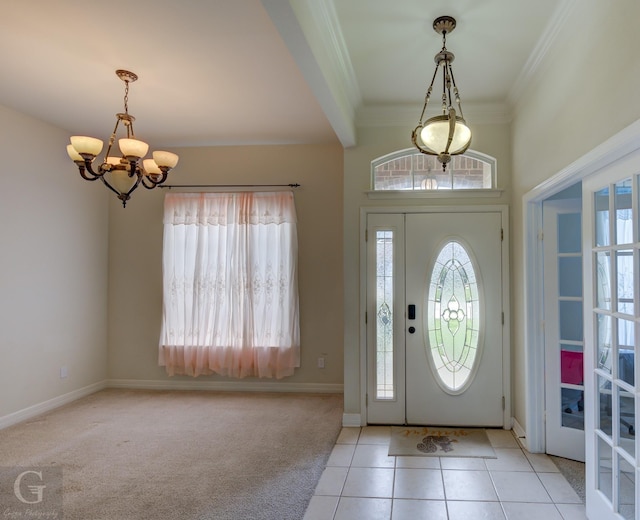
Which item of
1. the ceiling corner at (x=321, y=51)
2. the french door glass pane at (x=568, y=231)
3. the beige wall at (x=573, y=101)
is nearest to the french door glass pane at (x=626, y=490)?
the beige wall at (x=573, y=101)

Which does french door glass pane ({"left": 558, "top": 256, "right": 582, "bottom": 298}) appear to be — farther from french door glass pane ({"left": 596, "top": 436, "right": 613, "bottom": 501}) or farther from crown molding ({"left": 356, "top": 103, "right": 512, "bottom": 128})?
crown molding ({"left": 356, "top": 103, "right": 512, "bottom": 128})

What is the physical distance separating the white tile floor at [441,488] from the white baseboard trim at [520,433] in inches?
2.6

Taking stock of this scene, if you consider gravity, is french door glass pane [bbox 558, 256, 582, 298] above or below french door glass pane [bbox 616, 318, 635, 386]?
above

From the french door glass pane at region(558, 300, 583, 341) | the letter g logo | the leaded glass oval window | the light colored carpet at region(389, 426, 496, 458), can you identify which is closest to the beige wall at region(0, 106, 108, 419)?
the letter g logo

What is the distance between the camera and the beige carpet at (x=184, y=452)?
8.88 feet

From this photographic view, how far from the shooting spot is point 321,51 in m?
2.62

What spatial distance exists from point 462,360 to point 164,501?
268 centimetres

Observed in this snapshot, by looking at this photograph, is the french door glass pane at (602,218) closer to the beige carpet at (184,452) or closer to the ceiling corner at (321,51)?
the ceiling corner at (321,51)

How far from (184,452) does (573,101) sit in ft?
12.1

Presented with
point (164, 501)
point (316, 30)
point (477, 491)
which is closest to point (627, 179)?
point (316, 30)

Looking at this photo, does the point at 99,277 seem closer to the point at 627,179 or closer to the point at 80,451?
the point at 80,451

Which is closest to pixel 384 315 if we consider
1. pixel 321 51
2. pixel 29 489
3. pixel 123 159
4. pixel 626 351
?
pixel 626 351

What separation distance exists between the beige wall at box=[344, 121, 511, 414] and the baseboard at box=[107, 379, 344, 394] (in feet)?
3.47

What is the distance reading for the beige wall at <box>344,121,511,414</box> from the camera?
4039mm
